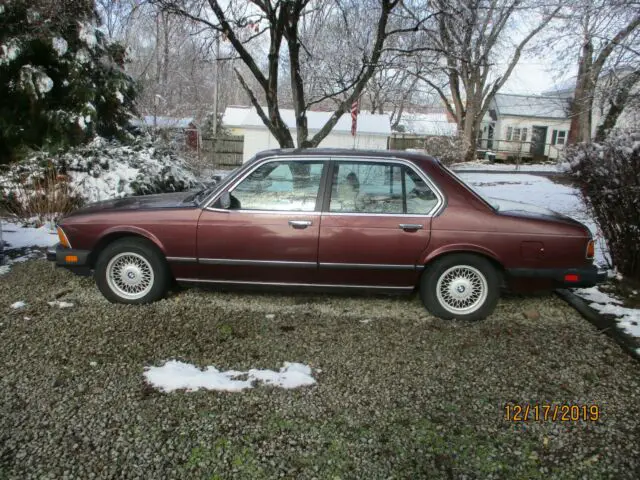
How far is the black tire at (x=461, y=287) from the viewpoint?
4.39 m

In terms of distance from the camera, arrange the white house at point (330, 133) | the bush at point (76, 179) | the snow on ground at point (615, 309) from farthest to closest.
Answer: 1. the white house at point (330, 133)
2. the bush at point (76, 179)
3. the snow on ground at point (615, 309)

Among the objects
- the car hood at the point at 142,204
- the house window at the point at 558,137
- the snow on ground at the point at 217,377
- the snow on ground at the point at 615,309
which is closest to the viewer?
the snow on ground at the point at 217,377

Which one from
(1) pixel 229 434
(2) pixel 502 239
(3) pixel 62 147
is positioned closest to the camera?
(1) pixel 229 434

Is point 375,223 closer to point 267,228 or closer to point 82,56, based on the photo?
point 267,228

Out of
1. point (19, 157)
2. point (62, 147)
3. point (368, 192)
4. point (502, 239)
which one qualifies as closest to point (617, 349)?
point (502, 239)

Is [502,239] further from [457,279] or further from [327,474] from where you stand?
[327,474]

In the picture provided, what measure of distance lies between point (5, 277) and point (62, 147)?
15.3 ft

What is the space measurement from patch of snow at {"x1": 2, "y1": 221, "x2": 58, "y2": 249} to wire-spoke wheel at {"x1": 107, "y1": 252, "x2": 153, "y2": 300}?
301cm

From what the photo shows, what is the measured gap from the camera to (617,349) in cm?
402

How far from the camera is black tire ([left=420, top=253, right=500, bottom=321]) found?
14.4 feet

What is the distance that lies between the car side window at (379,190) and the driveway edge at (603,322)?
186cm

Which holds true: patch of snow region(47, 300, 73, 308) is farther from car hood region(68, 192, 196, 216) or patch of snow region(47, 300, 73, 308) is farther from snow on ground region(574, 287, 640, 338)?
snow on ground region(574, 287, 640, 338)
